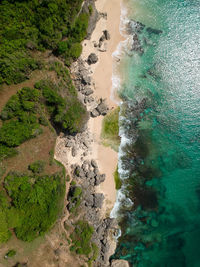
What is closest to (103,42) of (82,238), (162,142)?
(162,142)

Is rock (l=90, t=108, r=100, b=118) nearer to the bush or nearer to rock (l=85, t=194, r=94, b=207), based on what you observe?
the bush

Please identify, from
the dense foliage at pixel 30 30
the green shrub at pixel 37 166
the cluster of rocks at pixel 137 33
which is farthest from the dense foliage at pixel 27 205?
the cluster of rocks at pixel 137 33

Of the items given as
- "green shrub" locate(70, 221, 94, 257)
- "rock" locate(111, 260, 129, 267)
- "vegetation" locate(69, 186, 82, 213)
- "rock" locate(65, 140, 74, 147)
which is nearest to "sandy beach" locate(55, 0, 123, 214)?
"rock" locate(65, 140, 74, 147)

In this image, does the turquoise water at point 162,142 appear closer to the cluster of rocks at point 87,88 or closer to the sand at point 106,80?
the sand at point 106,80

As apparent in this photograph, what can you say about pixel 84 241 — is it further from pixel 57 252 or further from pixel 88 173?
pixel 88 173

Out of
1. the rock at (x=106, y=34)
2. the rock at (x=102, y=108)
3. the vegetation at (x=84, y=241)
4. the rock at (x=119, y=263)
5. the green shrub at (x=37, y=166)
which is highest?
the rock at (x=106, y=34)
